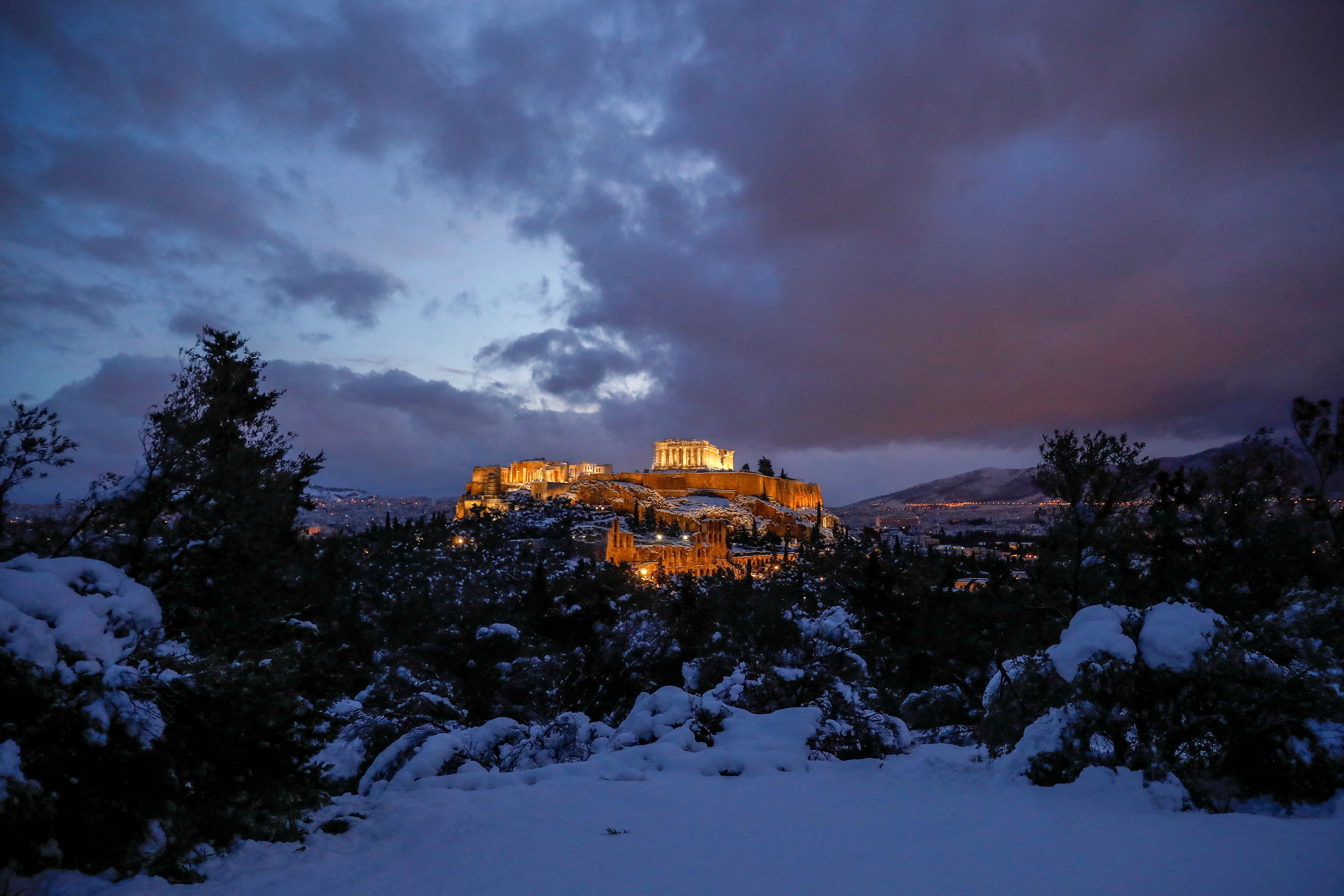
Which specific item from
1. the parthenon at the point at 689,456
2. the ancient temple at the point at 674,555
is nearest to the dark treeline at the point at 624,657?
the ancient temple at the point at 674,555

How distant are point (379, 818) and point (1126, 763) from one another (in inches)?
282

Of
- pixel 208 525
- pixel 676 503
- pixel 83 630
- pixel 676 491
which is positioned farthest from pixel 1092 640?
pixel 676 491

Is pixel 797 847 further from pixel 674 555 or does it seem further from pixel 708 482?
pixel 708 482

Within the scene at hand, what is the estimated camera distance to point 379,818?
5.23m

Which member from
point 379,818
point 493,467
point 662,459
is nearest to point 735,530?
point 662,459

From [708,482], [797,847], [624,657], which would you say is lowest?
[624,657]

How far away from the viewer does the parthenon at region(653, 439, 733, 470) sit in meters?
119

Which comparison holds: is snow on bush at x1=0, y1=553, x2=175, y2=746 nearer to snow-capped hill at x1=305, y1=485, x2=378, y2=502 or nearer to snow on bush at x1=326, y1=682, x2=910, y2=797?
snow on bush at x1=326, y1=682, x2=910, y2=797

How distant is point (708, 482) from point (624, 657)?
8806 centimetres

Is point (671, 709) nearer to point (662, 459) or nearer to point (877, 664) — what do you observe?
point (877, 664)

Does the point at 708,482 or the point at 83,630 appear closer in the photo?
the point at 83,630

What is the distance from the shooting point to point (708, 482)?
106062 mm

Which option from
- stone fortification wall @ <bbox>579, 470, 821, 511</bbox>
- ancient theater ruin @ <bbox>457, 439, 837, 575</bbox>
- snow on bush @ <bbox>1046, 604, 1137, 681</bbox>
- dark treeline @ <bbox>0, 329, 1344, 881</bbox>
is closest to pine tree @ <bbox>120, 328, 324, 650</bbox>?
dark treeline @ <bbox>0, 329, 1344, 881</bbox>

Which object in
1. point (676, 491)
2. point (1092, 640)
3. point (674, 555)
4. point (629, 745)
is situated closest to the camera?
point (1092, 640)
